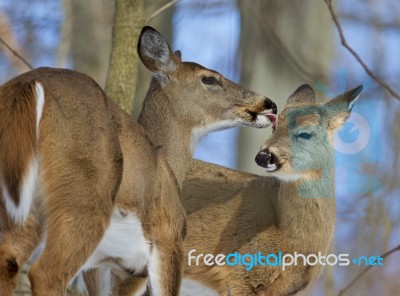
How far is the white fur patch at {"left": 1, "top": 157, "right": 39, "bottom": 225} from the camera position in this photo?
206 inches

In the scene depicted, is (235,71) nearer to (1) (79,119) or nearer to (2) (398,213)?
(2) (398,213)

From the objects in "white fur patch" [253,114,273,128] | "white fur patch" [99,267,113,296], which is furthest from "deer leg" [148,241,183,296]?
"white fur patch" [253,114,273,128]

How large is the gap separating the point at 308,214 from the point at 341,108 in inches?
30.8

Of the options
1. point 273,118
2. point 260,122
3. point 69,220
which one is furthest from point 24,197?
point 273,118

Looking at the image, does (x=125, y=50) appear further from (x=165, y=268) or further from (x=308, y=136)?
(x=165, y=268)

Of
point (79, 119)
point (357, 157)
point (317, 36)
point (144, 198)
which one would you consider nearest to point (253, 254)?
point (357, 157)

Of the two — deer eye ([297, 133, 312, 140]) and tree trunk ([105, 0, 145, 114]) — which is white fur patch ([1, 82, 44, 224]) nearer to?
tree trunk ([105, 0, 145, 114])

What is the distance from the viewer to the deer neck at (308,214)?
7590mm

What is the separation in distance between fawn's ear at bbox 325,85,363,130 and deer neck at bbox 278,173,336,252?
0.40 m

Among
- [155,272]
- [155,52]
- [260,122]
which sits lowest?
[155,272]

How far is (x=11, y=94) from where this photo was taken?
17.9ft

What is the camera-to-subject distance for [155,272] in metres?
6.24

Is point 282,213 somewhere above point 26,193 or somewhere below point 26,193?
below

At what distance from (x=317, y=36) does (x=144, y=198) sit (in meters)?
5.74
